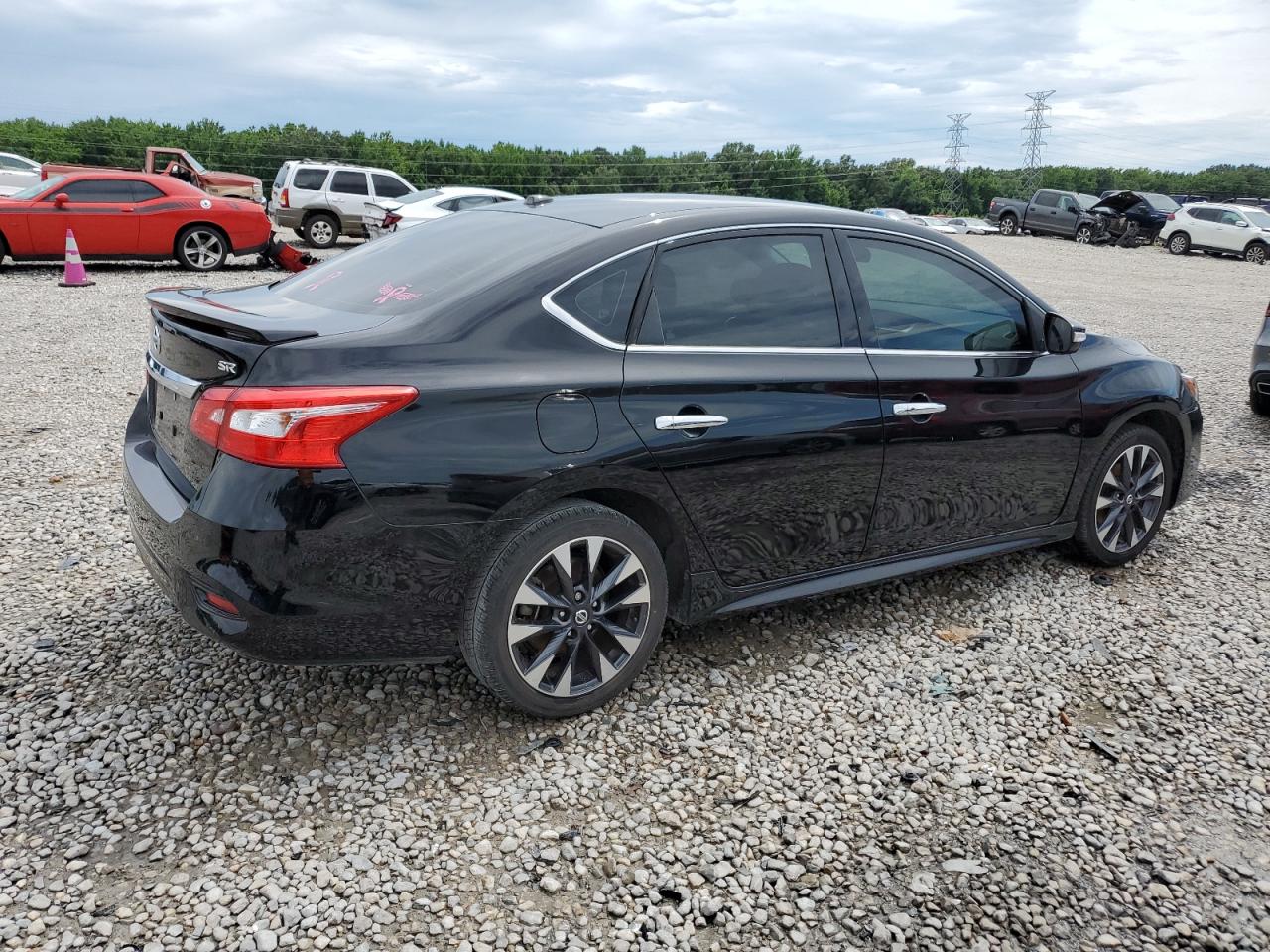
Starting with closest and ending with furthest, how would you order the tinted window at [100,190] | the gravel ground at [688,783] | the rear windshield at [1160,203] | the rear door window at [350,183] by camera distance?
the gravel ground at [688,783], the tinted window at [100,190], the rear door window at [350,183], the rear windshield at [1160,203]

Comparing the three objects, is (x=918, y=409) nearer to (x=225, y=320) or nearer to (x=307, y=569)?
(x=307, y=569)

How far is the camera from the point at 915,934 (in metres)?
2.53

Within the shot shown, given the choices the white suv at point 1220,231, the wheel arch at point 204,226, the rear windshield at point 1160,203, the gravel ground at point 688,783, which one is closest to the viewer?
the gravel ground at point 688,783

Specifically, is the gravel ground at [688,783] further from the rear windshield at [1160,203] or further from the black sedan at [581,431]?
the rear windshield at [1160,203]

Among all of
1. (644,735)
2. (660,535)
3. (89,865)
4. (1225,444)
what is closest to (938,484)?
(660,535)

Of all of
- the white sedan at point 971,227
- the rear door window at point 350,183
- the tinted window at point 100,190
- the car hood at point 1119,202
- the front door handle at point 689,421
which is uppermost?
the car hood at point 1119,202

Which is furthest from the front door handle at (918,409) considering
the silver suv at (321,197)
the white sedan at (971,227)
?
the white sedan at (971,227)

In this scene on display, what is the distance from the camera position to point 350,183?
2088 cm

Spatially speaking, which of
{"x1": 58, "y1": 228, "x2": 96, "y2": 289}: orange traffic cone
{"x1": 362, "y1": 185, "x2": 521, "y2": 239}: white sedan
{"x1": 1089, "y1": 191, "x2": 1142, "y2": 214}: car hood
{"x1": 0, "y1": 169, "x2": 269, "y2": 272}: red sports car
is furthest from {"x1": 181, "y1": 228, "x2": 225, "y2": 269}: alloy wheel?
{"x1": 1089, "y1": 191, "x2": 1142, "y2": 214}: car hood

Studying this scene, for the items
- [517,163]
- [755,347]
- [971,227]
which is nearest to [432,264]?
[755,347]

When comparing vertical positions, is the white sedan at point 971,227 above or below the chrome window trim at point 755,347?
above

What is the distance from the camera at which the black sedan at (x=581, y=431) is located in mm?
2830

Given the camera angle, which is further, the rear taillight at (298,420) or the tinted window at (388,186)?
the tinted window at (388,186)

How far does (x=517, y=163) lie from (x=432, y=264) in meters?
52.7
